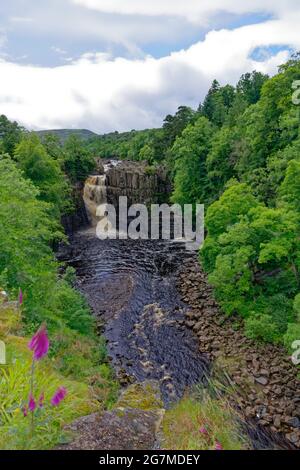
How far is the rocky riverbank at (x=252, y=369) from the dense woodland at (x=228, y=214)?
942 mm

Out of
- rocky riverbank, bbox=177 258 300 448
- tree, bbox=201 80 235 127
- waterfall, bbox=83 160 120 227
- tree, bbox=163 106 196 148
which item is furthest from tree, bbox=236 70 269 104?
rocky riverbank, bbox=177 258 300 448

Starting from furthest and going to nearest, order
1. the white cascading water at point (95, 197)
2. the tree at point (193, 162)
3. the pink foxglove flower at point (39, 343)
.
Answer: the white cascading water at point (95, 197), the tree at point (193, 162), the pink foxglove flower at point (39, 343)

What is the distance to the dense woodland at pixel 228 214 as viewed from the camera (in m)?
13.5

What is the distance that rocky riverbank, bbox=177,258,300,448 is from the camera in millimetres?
13086

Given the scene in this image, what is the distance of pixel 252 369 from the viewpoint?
1577 centimetres

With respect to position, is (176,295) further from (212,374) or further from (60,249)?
(60,249)

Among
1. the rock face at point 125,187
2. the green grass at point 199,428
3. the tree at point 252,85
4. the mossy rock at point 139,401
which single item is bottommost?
the mossy rock at point 139,401

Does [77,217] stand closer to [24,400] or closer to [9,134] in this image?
[9,134]

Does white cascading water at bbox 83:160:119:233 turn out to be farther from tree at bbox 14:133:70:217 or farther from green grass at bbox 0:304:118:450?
green grass at bbox 0:304:118:450

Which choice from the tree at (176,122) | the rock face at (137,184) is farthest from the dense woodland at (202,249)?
the tree at (176,122)

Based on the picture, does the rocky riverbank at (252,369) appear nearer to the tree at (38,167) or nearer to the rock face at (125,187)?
the tree at (38,167)

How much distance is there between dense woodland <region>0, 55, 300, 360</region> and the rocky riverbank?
942 mm

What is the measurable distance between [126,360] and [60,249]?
64.8 ft
